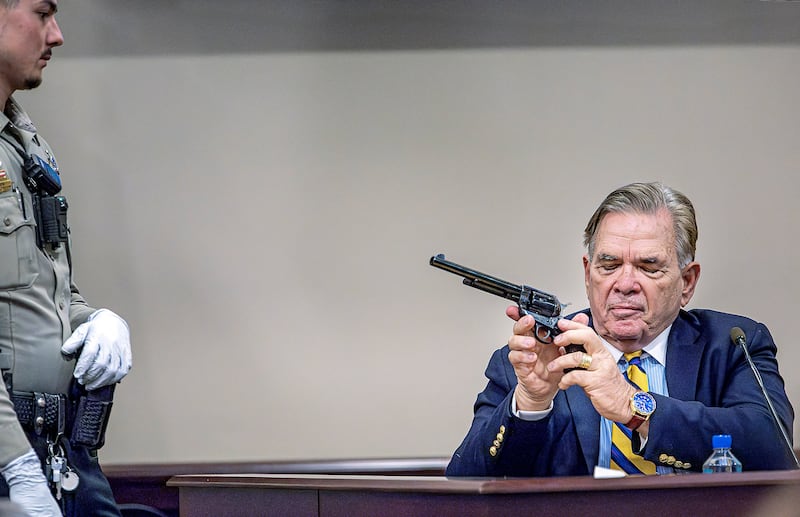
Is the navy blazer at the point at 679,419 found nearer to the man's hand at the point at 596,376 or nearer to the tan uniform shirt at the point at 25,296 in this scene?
the man's hand at the point at 596,376

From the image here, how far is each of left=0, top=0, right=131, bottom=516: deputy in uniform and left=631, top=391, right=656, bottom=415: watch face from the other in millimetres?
1127

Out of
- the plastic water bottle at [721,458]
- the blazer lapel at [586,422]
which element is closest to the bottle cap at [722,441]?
the plastic water bottle at [721,458]

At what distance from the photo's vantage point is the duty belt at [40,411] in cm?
203

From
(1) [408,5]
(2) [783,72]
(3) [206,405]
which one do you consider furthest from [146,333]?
(2) [783,72]

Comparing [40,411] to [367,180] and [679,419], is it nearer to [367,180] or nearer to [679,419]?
[679,419]

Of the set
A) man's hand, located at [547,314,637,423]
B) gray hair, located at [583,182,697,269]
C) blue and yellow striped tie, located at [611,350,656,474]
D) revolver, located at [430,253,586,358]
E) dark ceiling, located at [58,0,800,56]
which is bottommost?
blue and yellow striped tie, located at [611,350,656,474]

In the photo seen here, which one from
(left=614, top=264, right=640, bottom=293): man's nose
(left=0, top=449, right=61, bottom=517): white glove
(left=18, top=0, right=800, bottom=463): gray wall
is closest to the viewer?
(left=0, top=449, right=61, bottom=517): white glove

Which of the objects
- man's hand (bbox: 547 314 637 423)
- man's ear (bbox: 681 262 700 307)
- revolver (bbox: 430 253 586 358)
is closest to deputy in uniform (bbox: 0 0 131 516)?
revolver (bbox: 430 253 586 358)

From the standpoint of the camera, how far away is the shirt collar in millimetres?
2418

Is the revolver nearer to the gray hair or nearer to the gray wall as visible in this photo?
the gray hair

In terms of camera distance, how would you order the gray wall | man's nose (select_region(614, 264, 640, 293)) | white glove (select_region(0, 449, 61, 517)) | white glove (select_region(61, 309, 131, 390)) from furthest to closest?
the gray wall < man's nose (select_region(614, 264, 640, 293)) < white glove (select_region(61, 309, 131, 390)) < white glove (select_region(0, 449, 61, 517))

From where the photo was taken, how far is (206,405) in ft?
11.6

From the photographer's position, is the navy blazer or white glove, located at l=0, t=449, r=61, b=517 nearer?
white glove, located at l=0, t=449, r=61, b=517

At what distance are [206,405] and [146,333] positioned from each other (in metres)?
0.33
